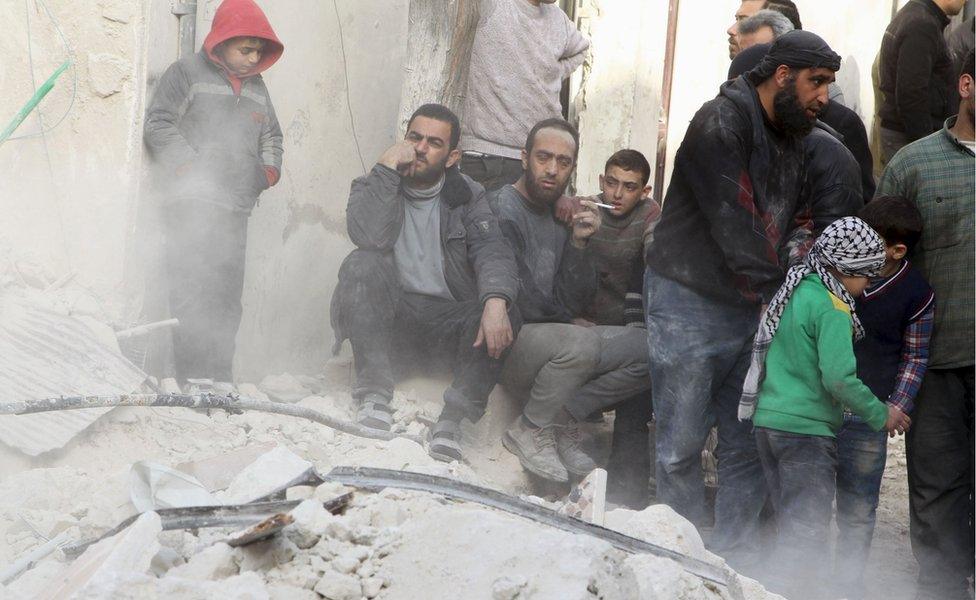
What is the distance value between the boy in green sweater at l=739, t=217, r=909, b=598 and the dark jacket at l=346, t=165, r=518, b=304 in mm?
1702

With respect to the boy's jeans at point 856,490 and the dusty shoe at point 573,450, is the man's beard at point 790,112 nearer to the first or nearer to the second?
the boy's jeans at point 856,490

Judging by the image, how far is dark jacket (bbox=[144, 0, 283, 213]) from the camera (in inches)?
231

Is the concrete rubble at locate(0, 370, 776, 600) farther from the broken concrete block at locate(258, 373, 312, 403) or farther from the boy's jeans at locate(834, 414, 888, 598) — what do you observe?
the broken concrete block at locate(258, 373, 312, 403)

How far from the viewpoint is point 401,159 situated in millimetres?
6090

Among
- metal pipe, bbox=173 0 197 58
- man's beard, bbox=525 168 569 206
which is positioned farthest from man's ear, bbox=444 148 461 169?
metal pipe, bbox=173 0 197 58

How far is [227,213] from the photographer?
6.00 meters

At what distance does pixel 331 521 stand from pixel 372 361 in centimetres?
276

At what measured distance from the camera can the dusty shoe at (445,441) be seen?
5625mm

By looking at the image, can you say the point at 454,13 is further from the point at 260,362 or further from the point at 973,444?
the point at 973,444

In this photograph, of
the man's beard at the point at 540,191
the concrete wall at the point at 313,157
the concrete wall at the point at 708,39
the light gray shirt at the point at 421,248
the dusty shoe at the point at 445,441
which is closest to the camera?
the dusty shoe at the point at 445,441

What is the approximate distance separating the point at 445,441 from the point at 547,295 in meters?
0.93

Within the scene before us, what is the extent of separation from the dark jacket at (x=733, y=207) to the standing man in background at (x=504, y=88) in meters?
1.94

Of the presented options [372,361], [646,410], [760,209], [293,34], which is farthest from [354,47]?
[760,209]

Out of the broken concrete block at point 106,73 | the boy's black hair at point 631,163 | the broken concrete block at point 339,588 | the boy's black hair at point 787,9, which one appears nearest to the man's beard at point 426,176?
the boy's black hair at point 631,163
